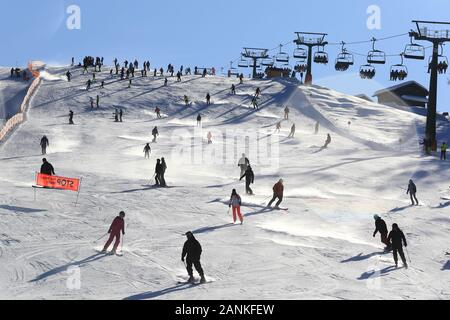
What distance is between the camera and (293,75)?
70.6m

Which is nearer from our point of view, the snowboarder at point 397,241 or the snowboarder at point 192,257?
the snowboarder at point 192,257

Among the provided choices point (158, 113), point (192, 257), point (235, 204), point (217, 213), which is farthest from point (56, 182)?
point (158, 113)

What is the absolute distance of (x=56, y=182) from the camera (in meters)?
22.1

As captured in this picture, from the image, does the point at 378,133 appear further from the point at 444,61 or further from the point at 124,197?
the point at 124,197

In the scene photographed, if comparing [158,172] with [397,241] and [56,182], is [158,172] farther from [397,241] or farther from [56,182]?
[397,241]

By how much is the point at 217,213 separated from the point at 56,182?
5590mm

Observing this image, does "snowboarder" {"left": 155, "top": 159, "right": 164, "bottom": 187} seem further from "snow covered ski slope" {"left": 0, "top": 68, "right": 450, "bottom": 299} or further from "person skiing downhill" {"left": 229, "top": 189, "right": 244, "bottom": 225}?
"person skiing downhill" {"left": 229, "top": 189, "right": 244, "bottom": 225}

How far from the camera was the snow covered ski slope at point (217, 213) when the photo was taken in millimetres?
14117

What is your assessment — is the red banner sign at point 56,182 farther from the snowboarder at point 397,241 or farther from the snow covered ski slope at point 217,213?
the snowboarder at point 397,241

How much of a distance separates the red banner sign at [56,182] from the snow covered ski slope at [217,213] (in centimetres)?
33

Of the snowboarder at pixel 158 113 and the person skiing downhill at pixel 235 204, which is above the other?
the person skiing downhill at pixel 235 204

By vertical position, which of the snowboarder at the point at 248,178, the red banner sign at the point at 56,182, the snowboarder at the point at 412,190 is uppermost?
the red banner sign at the point at 56,182

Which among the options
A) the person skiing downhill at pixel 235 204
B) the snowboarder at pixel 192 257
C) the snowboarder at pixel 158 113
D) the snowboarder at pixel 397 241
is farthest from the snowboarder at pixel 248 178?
the snowboarder at pixel 158 113
